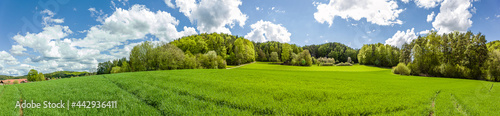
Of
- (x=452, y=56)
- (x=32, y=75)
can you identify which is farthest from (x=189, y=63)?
(x=32, y=75)

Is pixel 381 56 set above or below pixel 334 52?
below

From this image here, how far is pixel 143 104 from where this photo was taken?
774 cm

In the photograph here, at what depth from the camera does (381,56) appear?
7469cm

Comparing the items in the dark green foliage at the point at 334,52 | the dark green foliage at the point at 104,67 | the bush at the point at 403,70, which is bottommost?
the bush at the point at 403,70

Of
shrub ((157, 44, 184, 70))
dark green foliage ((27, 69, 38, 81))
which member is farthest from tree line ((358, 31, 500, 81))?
dark green foliage ((27, 69, 38, 81))

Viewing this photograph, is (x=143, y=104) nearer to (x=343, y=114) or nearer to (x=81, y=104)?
(x=81, y=104)

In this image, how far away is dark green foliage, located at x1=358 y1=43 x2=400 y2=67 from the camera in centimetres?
7150

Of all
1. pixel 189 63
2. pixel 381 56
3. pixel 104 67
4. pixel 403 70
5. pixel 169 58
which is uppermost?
pixel 169 58

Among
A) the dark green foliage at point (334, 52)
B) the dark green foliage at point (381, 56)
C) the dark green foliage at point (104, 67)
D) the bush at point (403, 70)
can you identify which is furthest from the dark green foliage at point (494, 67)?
the dark green foliage at point (104, 67)

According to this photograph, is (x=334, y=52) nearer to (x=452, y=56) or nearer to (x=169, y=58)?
(x=452, y=56)

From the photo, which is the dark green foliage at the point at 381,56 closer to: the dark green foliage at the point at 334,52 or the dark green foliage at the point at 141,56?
the dark green foliage at the point at 334,52

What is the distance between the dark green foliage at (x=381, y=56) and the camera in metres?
71.5

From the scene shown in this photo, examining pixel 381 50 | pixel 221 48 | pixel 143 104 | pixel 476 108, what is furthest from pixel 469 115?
pixel 381 50

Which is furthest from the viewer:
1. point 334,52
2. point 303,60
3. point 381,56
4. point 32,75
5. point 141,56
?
point 334,52
